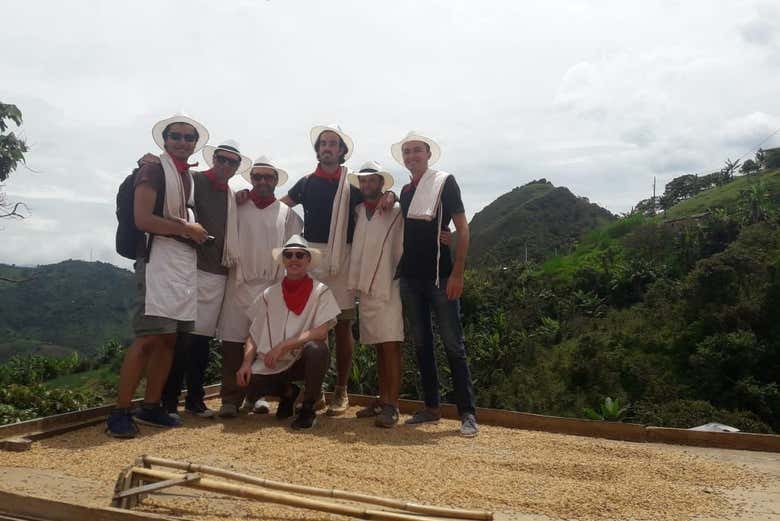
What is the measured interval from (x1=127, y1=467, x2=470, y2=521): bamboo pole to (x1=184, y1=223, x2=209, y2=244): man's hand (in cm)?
191

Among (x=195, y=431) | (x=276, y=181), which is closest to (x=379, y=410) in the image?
(x=195, y=431)

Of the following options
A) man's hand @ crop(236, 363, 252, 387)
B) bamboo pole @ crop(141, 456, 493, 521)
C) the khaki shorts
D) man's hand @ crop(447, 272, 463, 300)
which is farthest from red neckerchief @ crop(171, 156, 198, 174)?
bamboo pole @ crop(141, 456, 493, 521)

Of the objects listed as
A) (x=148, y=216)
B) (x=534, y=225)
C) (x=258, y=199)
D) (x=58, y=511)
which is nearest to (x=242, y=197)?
(x=258, y=199)

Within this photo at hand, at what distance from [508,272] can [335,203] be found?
3959 cm

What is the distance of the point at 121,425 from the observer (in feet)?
13.7

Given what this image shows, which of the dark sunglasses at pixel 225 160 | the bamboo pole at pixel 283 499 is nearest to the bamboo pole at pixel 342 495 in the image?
the bamboo pole at pixel 283 499

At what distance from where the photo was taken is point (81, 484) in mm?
3150

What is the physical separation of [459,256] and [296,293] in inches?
43.9

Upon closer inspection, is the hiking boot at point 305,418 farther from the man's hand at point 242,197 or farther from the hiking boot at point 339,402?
the man's hand at point 242,197

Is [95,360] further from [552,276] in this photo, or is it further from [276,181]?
[276,181]

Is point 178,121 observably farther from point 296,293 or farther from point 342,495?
point 342,495

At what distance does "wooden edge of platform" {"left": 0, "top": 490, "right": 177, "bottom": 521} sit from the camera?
2498 millimetres

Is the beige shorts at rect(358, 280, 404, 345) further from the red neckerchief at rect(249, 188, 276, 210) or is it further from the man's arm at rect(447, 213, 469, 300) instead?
the red neckerchief at rect(249, 188, 276, 210)

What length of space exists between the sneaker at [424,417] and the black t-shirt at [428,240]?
997 mm
